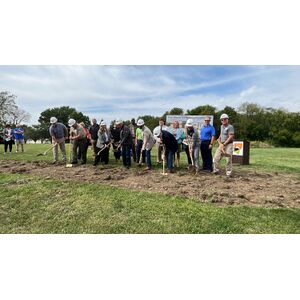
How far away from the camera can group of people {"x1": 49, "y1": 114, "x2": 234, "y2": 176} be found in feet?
25.6

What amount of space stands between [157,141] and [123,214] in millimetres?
4242

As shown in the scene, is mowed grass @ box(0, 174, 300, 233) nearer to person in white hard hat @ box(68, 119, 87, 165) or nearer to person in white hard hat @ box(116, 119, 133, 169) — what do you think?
person in white hard hat @ box(116, 119, 133, 169)

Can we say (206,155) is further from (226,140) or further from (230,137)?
(230,137)

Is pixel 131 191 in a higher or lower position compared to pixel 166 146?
lower

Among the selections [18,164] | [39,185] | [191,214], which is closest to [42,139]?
[18,164]

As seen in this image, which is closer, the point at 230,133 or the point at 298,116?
the point at 230,133

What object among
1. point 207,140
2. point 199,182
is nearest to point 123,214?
point 199,182

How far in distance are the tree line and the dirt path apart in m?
30.4

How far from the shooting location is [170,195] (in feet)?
18.5

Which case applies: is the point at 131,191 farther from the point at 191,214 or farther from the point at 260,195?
the point at 260,195

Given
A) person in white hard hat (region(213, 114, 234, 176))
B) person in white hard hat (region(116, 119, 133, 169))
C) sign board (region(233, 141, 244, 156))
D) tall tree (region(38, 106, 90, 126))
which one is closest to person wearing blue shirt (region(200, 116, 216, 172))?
person in white hard hat (region(213, 114, 234, 176))

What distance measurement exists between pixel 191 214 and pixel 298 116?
53.9 metres

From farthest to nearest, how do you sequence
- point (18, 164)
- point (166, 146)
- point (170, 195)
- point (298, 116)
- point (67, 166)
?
point (298, 116) < point (18, 164) < point (67, 166) < point (166, 146) < point (170, 195)

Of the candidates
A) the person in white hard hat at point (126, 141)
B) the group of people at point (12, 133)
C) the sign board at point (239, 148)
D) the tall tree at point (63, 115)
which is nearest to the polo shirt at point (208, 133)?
the person in white hard hat at point (126, 141)
